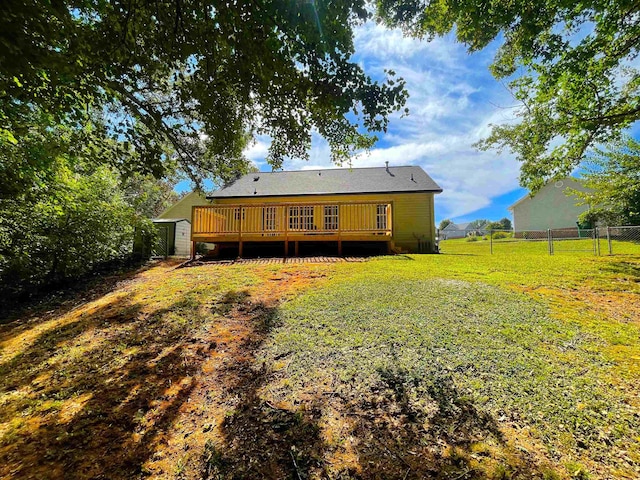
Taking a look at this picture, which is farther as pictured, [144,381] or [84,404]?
[144,381]

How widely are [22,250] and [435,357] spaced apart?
873cm

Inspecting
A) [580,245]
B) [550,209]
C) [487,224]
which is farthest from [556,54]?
[487,224]

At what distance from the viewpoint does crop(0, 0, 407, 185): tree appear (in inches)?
116

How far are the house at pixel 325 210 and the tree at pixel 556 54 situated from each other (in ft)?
12.7

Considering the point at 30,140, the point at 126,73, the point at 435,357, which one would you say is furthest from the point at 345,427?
the point at 30,140

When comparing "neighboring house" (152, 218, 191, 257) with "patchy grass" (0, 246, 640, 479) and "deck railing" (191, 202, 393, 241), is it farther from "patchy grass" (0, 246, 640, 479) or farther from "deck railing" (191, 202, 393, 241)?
"patchy grass" (0, 246, 640, 479)

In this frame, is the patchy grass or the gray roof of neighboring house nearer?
the patchy grass

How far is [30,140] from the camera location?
16.8 ft

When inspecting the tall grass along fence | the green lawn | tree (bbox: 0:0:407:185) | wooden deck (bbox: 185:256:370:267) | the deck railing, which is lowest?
the green lawn

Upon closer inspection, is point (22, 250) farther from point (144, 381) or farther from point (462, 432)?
point (462, 432)

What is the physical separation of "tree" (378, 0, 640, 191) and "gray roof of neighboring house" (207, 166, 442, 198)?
5160 millimetres

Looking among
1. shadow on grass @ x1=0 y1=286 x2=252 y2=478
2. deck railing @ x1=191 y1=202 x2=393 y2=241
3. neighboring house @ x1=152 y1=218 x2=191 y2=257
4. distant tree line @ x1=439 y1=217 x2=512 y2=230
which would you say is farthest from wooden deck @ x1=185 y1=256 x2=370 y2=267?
distant tree line @ x1=439 y1=217 x2=512 y2=230

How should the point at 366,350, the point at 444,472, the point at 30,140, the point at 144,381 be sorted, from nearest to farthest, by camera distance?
the point at 444,472 < the point at 144,381 < the point at 366,350 < the point at 30,140

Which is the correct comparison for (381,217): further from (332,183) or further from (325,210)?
(332,183)
